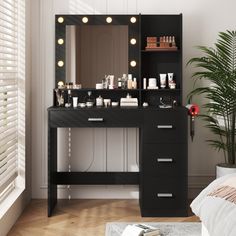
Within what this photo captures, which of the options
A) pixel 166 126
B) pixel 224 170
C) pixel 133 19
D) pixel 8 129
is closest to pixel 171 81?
pixel 166 126

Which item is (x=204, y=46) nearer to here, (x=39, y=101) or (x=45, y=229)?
(x=39, y=101)

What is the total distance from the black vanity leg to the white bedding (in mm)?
1805

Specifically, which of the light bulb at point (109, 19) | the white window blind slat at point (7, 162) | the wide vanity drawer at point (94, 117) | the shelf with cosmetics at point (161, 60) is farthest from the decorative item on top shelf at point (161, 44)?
the white window blind slat at point (7, 162)

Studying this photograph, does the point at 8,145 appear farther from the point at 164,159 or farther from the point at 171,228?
the point at 171,228

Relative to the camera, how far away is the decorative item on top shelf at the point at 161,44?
4.59 metres

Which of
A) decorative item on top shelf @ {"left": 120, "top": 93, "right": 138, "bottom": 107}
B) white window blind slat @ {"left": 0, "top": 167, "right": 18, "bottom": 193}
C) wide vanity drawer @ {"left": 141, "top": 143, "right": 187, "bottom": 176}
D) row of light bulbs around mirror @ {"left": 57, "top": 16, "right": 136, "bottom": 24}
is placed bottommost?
white window blind slat @ {"left": 0, "top": 167, "right": 18, "bottom": 193}

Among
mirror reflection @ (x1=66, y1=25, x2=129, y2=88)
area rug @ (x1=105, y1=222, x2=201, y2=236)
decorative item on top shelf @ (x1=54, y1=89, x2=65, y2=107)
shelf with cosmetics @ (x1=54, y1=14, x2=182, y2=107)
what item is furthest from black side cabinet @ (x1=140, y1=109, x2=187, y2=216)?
decorative item on top shelf @ (x1=54, y1=89, x2=65, y2=107)

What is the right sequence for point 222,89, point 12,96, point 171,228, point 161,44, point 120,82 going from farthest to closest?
point 120,82, point 161,44, point 222,89, point 12,96, point 171,228

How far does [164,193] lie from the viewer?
171 inches

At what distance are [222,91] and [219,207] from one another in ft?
7.07

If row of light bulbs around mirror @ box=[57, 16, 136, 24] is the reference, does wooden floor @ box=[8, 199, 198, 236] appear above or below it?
below

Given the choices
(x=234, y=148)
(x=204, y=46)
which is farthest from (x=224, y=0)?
(x=234, y=148)

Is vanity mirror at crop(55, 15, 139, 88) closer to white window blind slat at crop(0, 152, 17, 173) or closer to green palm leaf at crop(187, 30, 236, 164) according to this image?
green palm leaf at crop(187, 30, 236, 164)

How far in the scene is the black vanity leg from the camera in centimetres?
430
